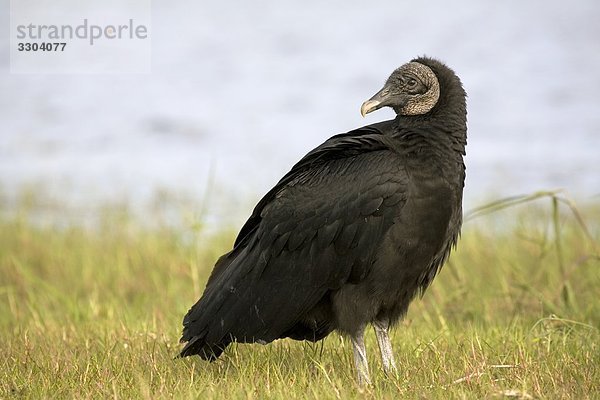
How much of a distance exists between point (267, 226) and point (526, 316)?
6.88 feet

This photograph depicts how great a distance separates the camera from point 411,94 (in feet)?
12.9

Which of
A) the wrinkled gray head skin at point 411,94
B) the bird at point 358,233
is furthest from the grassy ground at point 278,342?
the wrinkled gray head skin at point 411,94

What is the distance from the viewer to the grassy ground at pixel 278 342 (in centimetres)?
364

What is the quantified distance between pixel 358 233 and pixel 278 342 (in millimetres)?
1149

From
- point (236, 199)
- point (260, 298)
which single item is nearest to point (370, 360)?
point (260, 298)

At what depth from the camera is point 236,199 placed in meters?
7.99

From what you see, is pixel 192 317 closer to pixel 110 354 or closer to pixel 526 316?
pixel 110 354

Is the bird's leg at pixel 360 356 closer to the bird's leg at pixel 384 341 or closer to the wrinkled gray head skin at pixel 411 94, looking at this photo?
the bird's leg at pixel 384 341

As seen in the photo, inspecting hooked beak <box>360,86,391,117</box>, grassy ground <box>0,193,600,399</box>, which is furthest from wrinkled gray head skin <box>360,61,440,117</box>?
grassy ground <box>0,193,600,399</box>

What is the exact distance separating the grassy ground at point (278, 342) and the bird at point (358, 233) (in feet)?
0.69

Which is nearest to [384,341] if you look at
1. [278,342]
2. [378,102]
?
[278,342]

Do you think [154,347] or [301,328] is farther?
[154,347]

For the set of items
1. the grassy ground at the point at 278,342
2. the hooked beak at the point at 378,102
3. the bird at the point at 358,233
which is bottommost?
the grassy ground at the point at 278,342

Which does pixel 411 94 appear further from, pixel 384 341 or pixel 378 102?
pixel 384 341
